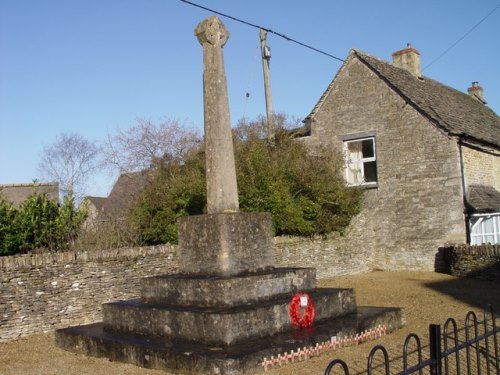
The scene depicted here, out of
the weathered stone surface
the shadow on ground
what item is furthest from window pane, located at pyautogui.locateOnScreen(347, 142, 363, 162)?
the weathered stone surface

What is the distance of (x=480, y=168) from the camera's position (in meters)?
18.9

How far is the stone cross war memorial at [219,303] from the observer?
6.91 meters

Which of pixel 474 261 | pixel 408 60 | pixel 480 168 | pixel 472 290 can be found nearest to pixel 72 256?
pixel 472 290

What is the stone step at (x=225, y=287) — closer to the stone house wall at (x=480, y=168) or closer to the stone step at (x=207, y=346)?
the stone step at (x=207, y=346)

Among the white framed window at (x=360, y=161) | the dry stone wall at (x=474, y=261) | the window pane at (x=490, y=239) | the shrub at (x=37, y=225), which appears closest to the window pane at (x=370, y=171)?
the white framed window at (x=360, y=161)

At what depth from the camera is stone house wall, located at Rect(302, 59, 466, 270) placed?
18.0m

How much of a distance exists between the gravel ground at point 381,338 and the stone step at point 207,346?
0.14 meters

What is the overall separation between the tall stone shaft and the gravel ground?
8.47ft

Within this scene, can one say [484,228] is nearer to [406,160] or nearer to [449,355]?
[406,160]

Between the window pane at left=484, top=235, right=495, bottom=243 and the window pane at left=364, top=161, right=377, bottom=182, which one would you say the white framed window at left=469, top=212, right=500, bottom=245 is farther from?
the window pane at left=364, top=161, right=377, bottom=182

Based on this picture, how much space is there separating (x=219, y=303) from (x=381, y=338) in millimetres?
2617

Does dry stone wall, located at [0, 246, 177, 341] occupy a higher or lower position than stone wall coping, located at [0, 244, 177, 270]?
lower

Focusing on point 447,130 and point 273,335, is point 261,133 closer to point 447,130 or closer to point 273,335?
point 447,130

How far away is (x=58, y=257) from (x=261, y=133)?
47.4 feet
